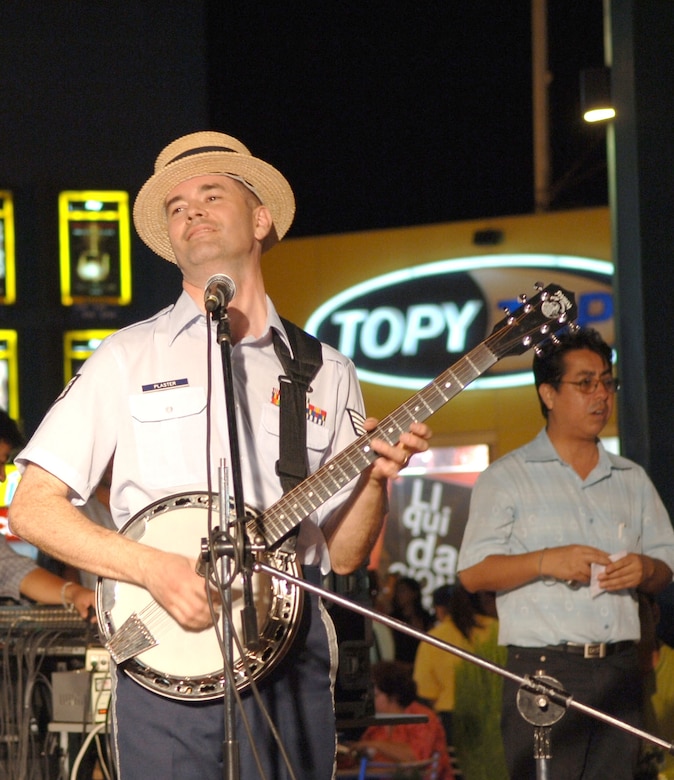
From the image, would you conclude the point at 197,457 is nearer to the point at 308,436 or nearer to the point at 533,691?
the point at 308,436

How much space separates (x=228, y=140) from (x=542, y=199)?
906 centimetres

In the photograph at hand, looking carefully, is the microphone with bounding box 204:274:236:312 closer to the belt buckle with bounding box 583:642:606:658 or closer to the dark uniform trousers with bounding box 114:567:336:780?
the dark uniform trousers with bounding box 114:567:336:780

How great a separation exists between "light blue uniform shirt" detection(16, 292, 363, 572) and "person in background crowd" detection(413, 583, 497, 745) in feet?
14.2

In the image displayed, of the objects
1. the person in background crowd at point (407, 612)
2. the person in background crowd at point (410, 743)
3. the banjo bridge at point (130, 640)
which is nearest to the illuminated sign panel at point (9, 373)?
the person in background crowd at point (410, 743)

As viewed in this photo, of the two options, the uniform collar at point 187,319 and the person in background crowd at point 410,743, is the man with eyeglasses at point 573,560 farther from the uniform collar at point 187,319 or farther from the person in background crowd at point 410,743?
the person in background crowd at point 410,743

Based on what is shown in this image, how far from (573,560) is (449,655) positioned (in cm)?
367

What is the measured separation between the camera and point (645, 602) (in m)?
4.74

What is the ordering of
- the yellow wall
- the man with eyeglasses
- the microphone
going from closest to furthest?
the microphone, the man with eyeglasses, the yellow wall

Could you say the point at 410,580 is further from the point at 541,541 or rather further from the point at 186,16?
the point at 541,541

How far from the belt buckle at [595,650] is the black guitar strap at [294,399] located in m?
1.59

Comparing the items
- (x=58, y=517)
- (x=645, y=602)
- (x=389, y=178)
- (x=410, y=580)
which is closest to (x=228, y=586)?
(x=58, y=517)

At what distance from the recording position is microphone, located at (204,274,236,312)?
8.71 feet

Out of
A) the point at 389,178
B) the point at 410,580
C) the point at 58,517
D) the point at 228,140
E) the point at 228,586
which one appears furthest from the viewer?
the point at 389,178

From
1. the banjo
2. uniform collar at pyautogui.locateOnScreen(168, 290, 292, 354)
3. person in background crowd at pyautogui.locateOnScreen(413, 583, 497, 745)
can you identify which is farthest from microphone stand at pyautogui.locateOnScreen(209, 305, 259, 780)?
person in background crowd at pyautogui.locateOnScreen(413, 583, 497, 745)
